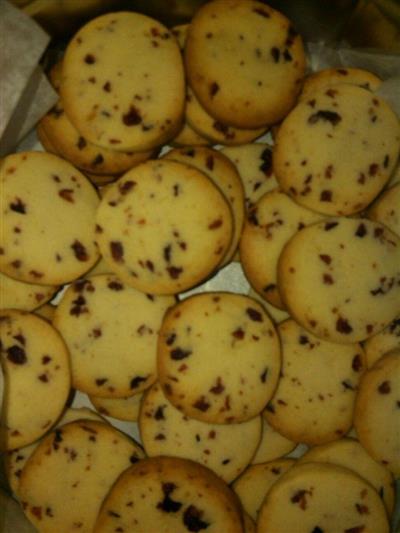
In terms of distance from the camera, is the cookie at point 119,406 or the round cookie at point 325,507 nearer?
the round cookie at point 325,507

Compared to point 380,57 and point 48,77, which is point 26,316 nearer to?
point 48,77

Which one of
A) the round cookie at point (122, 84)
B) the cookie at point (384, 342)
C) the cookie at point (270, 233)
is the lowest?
the cookie at point (384, 342)

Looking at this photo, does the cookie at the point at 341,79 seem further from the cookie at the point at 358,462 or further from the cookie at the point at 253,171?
the cookie at the point at 358,462

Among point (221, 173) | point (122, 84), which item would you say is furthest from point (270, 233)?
point (122, 84)

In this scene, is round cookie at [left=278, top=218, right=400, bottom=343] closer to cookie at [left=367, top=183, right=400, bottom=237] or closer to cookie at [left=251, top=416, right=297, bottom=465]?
cookie at [left=367, top=183, right=400, bottom=237]

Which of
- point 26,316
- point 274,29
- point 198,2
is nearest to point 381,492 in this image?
point 26,316

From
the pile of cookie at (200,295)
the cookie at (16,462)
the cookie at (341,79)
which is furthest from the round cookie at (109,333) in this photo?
the cookie at (341,79)

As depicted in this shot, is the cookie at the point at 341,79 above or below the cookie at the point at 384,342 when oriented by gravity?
above
